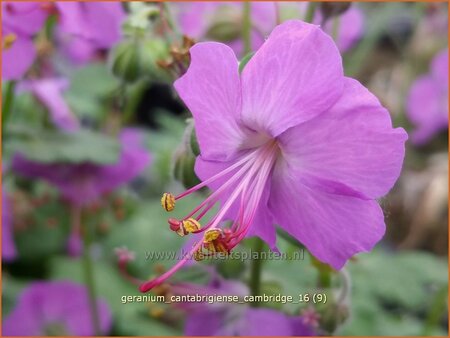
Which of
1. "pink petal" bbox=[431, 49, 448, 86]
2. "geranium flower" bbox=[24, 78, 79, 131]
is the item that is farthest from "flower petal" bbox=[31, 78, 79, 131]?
"pink petal" bbox=[431, 49, 448, 86]

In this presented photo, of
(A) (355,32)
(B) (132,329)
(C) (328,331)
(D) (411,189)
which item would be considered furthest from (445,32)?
(C) (328,331)

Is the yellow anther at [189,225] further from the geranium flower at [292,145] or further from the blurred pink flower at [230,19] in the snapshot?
the blurred pink flower at [230,19]

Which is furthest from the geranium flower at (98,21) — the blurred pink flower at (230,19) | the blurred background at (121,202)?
the blurred pink flower at (230,19)

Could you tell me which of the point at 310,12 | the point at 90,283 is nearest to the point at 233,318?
the point at 90,283

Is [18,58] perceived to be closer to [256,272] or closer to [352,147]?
[256,272]

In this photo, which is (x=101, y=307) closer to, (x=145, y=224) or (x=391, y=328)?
(x=145, y=224)

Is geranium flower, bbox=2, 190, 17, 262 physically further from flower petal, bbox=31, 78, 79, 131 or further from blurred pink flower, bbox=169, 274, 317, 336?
blurred pink flower, bbox=169, 274, 317, 336

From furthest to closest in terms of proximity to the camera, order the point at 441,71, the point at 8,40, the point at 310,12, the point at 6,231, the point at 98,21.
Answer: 1. the point at 441,71
2. the point at 6,231
3. the point at 98,21
4. the point at 8,40
5. the point at 310,12
